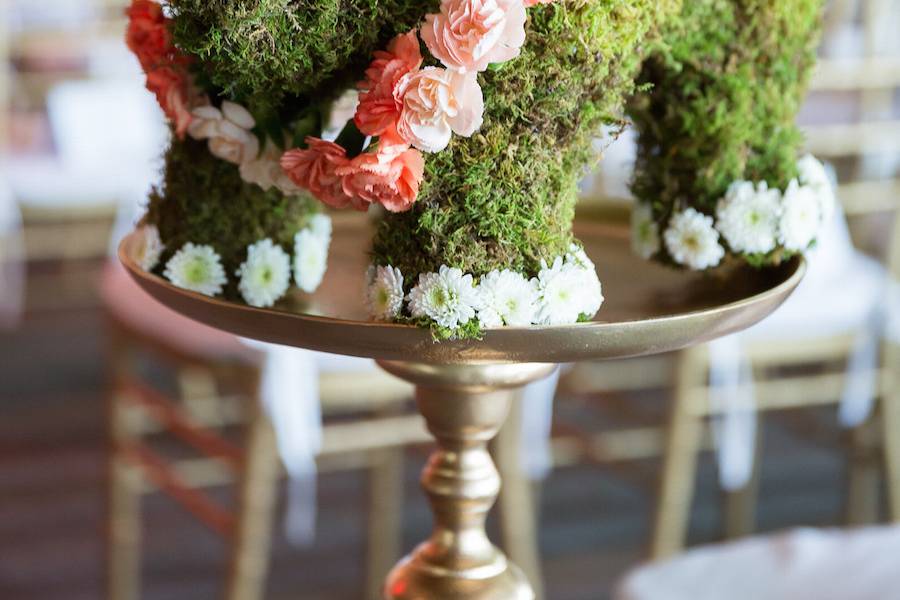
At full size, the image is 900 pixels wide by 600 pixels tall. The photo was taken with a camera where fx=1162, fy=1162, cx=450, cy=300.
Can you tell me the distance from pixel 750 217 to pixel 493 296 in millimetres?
240

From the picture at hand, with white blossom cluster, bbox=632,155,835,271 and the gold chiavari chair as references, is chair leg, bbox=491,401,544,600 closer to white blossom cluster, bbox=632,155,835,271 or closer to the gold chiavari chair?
the gold chiavari chair

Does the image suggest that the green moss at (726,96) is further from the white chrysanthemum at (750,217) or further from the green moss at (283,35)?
the green moss at (283,35)

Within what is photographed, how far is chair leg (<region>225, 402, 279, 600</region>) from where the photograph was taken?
1.57 meters

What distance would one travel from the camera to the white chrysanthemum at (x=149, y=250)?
741 millimetres

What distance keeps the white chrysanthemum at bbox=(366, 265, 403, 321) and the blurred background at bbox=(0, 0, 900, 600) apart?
16.6 inches

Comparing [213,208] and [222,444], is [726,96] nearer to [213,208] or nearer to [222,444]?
[213,208]

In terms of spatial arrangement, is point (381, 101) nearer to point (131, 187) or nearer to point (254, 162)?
point (254, 162)

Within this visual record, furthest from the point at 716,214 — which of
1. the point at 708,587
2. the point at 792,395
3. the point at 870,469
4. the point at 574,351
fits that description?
the point at 870,469

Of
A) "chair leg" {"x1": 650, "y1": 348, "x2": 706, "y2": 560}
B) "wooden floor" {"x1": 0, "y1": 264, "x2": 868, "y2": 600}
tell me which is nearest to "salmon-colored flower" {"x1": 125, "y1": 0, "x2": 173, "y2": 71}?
"chair leg" {"x1": 650, "y1": 348, "x2": 706, "y2": 560}

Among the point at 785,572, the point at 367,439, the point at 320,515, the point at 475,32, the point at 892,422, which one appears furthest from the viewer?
the point at 320,515

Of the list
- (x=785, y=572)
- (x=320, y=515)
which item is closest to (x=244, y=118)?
(x=785, y=572)

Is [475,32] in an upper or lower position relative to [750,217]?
upper

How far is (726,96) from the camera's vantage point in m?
0.75

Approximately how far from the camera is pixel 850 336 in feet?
6.42
